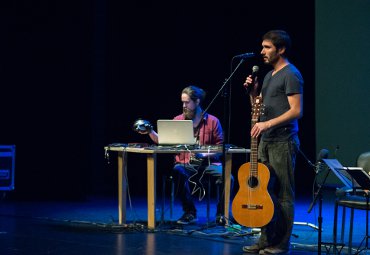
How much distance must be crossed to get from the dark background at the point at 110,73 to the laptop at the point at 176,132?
2.83 meters

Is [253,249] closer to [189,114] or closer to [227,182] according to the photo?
[227,182]

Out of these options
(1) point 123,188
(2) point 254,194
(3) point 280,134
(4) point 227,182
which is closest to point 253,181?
(2) point 254,194

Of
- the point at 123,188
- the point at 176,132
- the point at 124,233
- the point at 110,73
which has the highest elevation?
the point at 110,73

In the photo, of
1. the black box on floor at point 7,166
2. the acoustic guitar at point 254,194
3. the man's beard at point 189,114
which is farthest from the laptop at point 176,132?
the black box on floor at point 7,166

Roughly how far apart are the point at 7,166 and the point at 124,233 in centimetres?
331

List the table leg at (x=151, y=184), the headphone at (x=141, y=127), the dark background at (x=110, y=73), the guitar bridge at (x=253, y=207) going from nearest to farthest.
→ the guitar bridge at (x=253, y=207), the table leg at (x=151, y=184), the headphone at (x=141, y=127), the dark background at (x=110, y=73)

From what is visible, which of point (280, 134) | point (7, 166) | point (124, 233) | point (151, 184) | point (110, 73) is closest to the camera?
point (280, 134)

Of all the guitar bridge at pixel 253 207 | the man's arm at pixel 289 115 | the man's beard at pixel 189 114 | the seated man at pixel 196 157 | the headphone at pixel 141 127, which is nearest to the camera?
the man's arm at pixel 289 115

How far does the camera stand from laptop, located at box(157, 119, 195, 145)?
21.6 ft

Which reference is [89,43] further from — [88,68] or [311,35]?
[311,35]

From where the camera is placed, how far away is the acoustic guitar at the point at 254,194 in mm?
5242

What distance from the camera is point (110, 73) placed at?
10.0 meters

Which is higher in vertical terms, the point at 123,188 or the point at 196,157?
the point at 196,157

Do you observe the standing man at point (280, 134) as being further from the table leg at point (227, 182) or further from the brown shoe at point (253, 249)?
the table leg at point (227, 182)
